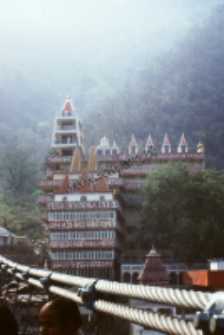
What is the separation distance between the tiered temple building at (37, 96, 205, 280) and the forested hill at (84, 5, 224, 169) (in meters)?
33.9

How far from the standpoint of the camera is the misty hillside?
109500 millimetres

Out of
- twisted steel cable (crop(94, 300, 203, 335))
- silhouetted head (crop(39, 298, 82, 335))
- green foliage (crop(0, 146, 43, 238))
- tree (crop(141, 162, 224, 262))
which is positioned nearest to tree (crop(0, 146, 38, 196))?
green foliage (crop(0, 146, 43, 238))

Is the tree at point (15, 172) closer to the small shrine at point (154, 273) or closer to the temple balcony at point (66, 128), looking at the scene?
the temple balcony at point (66, 128)

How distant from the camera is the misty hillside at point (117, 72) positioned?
109500mm

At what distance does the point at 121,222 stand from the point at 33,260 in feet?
34.9

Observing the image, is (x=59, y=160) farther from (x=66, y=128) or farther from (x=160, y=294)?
(x=160, y=294)

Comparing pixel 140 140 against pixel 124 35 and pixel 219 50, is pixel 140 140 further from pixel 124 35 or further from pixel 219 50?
pixel 124 35

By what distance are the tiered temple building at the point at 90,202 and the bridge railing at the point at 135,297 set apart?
1691 inches

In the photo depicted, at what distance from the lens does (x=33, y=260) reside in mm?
50500

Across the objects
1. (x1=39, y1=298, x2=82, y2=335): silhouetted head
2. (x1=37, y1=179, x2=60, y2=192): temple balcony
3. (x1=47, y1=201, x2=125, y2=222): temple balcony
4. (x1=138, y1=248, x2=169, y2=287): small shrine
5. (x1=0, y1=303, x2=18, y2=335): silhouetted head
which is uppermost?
(x1=37, y1=179, x2=60, y2=192): temple balcony

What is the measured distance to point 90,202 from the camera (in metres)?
47.2

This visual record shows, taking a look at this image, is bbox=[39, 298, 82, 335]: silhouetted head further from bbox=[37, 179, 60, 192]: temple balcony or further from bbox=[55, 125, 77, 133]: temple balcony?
bbox=[55, 125, 77, 133]: temple balcony

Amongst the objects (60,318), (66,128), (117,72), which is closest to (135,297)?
(60,318)

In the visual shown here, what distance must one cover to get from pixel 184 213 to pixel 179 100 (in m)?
69.6
